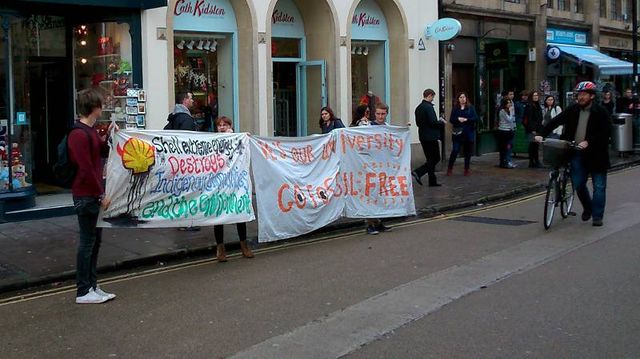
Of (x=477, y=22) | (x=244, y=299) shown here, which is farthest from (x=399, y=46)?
(x=244, y=299)

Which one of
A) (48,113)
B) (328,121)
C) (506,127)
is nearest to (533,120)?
A: (506,127)

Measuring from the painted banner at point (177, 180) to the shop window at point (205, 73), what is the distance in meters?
5.58

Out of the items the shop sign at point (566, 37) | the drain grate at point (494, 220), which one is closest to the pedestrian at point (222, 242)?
the drain grate at point (494, 220)

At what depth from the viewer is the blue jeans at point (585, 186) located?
10055mm

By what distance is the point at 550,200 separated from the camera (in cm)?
1009

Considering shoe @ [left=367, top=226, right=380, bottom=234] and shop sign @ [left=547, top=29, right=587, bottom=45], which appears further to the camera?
shop sign @ [left=547, top=29, right=587, bottom=45]

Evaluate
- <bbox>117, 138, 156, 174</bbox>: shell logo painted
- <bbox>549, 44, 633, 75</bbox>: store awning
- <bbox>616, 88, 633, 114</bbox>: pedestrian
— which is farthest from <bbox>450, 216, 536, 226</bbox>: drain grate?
<bbox>549, 44, 633, 75</bbox>: store awning

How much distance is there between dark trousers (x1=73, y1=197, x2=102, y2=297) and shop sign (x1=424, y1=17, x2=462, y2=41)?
1261 centimetres

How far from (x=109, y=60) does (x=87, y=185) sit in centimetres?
658

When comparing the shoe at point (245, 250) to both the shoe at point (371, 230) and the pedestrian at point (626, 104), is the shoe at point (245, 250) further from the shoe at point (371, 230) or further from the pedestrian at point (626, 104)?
the pedestrian at point (626, 104)

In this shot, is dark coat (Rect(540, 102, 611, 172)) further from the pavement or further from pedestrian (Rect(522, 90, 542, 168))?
pedestrian (Rect(522, 90, 542, 168))

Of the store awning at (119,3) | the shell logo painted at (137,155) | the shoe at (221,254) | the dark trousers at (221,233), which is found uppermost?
the store awning at (119,3)

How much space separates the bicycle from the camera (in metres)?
9.98

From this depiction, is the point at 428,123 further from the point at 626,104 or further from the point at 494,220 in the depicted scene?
the point at 626,104
